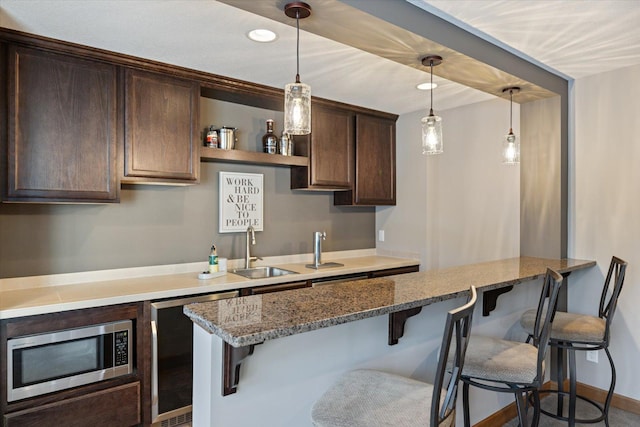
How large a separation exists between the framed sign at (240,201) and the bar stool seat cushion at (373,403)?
2032mm

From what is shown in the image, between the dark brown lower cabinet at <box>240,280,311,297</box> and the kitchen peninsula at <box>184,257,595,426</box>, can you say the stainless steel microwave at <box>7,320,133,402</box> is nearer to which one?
the dark brown lower cabinet at <box>240,280,311,297</box>

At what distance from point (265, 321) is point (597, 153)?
2857 mm

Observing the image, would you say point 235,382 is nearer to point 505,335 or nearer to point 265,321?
point 265,321

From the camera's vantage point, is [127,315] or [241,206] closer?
[127,315]

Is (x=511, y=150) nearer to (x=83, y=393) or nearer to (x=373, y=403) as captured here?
(x=373, y=403)

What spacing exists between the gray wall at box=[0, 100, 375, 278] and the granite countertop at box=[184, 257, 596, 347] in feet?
5.39

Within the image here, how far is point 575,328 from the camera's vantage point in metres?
2.24

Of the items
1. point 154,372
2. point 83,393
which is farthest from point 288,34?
point 83,393

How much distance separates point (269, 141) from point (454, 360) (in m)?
2.52

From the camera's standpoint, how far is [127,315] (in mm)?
2281

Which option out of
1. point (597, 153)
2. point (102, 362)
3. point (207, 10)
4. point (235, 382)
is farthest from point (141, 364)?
point (597, 153)

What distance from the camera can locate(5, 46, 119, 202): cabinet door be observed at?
220cm

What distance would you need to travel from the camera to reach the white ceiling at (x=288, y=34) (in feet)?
6.25

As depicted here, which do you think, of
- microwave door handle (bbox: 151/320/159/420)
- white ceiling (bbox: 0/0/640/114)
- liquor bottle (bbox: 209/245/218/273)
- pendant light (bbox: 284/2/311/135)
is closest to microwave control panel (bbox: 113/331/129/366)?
microwave door handle (bbox: 151/320/159/420)
